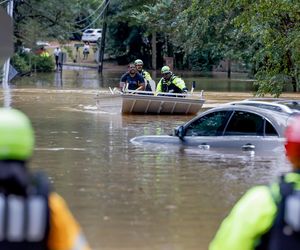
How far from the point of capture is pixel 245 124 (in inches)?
488

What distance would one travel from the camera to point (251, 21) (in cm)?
1902

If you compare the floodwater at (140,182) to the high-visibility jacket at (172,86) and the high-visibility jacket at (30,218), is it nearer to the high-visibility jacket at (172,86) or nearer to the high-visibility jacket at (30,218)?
the high-visibility jacket at (172,86)

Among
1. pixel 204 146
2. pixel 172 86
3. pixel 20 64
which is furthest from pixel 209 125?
pixel 20 64

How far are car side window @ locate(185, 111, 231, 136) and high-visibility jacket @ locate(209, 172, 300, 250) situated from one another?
30.3ft

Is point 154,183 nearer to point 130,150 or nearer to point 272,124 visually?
point 272,124

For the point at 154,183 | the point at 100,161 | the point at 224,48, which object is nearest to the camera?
the point at 154,183

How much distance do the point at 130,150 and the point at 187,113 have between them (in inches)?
335

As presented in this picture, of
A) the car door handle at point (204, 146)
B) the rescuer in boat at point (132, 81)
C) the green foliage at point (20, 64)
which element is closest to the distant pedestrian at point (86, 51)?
the green foliage at point (20, 64)

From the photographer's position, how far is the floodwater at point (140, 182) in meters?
8.00

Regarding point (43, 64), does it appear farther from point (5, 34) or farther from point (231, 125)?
point (5, 34)

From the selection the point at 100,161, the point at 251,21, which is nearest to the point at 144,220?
the point at 100,161

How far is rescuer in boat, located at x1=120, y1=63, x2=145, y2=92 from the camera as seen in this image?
22594 millimetres

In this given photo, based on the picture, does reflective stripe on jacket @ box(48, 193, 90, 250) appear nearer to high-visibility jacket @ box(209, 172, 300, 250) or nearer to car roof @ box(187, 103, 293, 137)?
high-visibility jacket @ box(209, 172, 300, 250)

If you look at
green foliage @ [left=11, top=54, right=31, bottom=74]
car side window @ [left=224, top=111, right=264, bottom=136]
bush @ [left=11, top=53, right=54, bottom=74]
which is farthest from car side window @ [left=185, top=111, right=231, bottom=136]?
green foliage @ [left=11, top=54, right=31, bottom=74]
